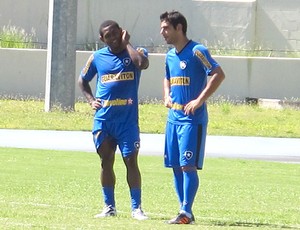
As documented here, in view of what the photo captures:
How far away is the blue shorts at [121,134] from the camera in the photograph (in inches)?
413

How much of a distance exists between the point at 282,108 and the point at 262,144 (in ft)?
23.8

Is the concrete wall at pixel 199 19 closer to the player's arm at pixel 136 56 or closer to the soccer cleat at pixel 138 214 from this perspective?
the player's arm at pixel 136 56

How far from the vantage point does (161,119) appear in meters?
25.7

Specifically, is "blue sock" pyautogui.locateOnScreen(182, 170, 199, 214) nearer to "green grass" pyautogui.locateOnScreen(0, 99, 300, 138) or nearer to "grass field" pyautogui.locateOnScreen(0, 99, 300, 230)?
"grass field" pyautogui.locateOnScreen(0, 99, 300, 230)

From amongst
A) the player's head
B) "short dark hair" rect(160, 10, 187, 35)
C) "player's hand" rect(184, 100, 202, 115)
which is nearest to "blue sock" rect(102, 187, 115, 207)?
"player's hand" rect(184, 100, 202, 115)

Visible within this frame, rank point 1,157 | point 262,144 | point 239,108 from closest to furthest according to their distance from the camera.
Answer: point 1,157, point 262,144, point 239,108

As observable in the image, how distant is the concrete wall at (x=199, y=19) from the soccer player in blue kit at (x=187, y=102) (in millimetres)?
21883

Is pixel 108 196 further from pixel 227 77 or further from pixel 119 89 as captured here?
pixel 227 77

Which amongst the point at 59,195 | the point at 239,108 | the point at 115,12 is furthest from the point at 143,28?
the point at 59,195

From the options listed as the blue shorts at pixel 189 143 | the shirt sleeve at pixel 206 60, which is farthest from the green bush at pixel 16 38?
the shirt sleeve at pixel 206 60

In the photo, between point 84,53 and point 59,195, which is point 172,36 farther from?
point 84,53

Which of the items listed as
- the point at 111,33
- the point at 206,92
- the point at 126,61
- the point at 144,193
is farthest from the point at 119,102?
the point at 144,193

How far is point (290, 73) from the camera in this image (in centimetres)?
3033

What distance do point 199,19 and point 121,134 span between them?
2225 cm
